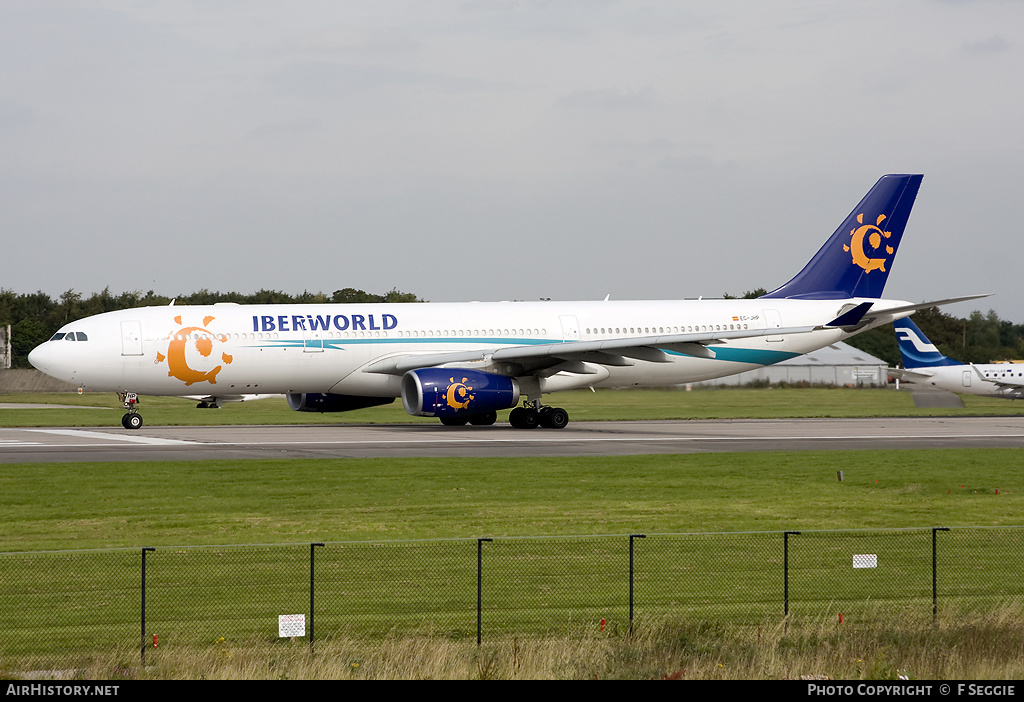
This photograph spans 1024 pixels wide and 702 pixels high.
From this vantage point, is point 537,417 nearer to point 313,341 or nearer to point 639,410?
point 313,341

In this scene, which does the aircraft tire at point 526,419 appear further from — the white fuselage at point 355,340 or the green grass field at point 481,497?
the green grass field at point 481,497

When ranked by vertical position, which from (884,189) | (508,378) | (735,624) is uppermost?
(884,189)

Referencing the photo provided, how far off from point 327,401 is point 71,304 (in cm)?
6800

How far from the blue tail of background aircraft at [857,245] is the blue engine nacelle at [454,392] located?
1438 centimetres

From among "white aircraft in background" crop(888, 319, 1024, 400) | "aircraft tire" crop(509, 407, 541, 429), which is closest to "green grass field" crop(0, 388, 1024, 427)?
"white aircraft in background" crop(888, 319, 1024, 400)

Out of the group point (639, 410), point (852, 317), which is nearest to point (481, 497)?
point (852, 317)

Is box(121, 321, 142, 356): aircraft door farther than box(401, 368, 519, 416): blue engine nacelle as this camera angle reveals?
Yes

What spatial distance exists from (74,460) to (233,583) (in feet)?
47.7

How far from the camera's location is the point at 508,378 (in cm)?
3725

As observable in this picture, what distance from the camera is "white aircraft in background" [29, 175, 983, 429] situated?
36.2 m

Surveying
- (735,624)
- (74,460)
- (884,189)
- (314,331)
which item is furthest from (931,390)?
(735,624)

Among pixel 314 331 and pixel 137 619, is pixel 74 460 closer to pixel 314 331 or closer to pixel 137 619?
pixel 314 331

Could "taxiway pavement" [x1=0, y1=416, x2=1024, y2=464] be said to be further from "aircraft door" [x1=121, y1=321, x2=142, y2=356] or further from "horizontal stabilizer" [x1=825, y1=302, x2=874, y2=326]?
"horizontal stabilizer" [x1=825, y1=302, x2=874, y2=326]

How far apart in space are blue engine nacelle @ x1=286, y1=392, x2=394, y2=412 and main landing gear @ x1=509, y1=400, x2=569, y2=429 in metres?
4.57
